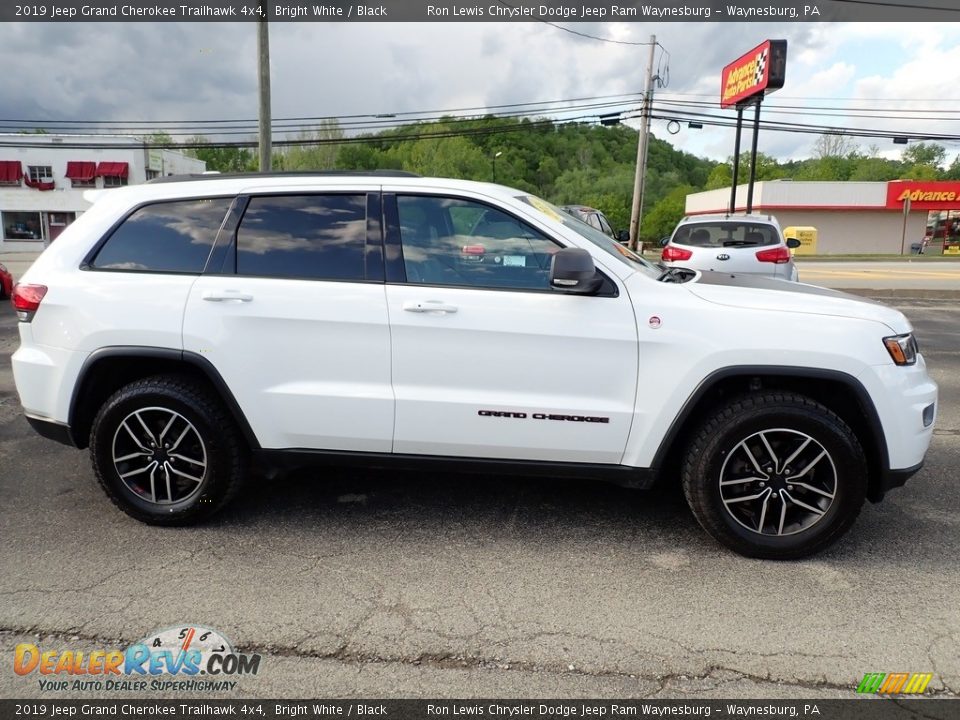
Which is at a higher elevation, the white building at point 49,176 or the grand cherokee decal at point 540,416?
the white building at point 49,176

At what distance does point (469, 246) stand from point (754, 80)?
32.6 m

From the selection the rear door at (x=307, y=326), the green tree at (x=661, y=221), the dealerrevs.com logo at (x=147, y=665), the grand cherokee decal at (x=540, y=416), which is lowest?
the dealerrevs.com logo at (x=147, y=665)

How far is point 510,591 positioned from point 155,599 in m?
1.56

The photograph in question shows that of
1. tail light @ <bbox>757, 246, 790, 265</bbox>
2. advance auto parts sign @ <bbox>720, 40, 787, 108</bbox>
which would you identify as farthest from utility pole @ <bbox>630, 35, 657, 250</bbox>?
tail light @ <bbox>757, 246, 790, 265</bbox>

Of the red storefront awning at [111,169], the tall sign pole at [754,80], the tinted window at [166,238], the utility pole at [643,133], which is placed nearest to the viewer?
the tinted window at [166,238]

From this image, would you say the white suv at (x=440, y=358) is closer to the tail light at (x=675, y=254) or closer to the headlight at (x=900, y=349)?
the headlight at (x=900, y=349)

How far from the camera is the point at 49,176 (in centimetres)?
4822

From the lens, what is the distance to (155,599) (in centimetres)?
303

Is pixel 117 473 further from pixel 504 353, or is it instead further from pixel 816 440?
pixel 816 440

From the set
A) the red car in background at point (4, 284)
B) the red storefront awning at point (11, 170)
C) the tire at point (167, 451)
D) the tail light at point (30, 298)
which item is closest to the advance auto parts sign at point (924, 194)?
the red car in background at point (4, 284)

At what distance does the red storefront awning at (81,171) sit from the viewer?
47531mm

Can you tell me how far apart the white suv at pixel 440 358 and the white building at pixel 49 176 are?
5005 cm

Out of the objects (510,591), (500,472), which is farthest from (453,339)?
(510,591)

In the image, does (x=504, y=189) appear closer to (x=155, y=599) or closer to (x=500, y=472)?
(x=500, y=472)
